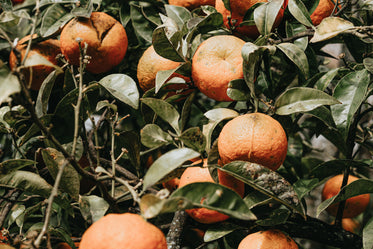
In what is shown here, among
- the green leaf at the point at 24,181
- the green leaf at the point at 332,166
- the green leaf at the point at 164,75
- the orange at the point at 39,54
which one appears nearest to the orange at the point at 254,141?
the green leaf at the point at 164,75

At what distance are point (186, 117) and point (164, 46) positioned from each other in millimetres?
232

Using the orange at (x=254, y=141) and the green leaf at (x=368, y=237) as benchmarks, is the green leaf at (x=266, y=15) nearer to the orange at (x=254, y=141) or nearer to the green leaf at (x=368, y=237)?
the orange at (x=254, y=141)

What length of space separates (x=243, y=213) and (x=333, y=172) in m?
0.75

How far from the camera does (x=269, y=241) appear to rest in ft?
3.12

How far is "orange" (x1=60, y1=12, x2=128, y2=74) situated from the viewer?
1.24 meters

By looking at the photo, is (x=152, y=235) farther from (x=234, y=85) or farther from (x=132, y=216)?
(x=234, y=85)

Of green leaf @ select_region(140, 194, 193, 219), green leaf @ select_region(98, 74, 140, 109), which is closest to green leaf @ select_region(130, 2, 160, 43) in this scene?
green leaf @ select_region(98, 74, 140, 109)

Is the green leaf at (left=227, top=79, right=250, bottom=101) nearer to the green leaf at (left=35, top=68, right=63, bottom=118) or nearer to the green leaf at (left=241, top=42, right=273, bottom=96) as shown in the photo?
the green leaf at (left=241, top=42, right=273, bottom=96)

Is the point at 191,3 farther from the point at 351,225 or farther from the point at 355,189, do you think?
the point at 351,225

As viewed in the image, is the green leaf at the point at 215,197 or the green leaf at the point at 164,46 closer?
the green leaf at the point at 215,197

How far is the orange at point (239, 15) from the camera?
1.23m

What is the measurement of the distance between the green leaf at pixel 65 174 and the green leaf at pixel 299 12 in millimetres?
781

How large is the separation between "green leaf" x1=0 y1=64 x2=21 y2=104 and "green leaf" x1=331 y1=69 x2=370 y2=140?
0.80 meters

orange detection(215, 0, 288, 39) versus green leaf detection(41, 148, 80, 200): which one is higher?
orange detection(215, 0, 288, 39)
